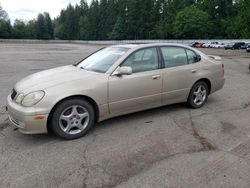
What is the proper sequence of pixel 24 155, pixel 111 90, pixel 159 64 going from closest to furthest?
pixel 24 155, pixel 111 90, pixel 159 64

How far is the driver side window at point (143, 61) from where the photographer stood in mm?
4656

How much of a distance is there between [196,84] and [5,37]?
117723 mm

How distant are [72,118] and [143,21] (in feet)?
307

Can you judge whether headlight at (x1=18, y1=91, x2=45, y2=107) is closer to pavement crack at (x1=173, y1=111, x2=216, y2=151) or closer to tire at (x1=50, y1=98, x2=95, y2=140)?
tire at (x1=50, y1=98, x2=95, y2=140)

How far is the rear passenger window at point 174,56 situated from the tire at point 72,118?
1.86 meters

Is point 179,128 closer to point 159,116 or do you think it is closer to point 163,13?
point 159,116

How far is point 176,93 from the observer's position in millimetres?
5258

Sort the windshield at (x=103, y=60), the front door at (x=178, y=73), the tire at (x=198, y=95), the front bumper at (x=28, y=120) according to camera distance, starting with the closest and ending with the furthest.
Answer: the front bumper at (x=28, y=120) → the windshield at (x=103, y=60) → the front door at (x=178, y=73) → the tire at (x=198, y=95)

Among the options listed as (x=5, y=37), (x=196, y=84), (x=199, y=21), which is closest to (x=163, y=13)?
(x=199, y=21)

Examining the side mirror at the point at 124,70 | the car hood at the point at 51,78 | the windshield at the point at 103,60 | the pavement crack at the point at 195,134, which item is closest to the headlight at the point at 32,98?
the car hood at the point at 51,78

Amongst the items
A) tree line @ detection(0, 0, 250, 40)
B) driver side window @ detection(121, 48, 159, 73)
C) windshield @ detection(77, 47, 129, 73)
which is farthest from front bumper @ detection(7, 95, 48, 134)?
tree line @ detection(0, 0, 250, 40)

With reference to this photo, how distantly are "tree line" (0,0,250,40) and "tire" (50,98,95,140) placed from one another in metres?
67.7

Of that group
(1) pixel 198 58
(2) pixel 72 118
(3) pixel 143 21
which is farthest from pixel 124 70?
(3) pixel 143 21

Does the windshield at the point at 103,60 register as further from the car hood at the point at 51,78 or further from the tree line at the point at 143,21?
the tree line at the point at 143,21
